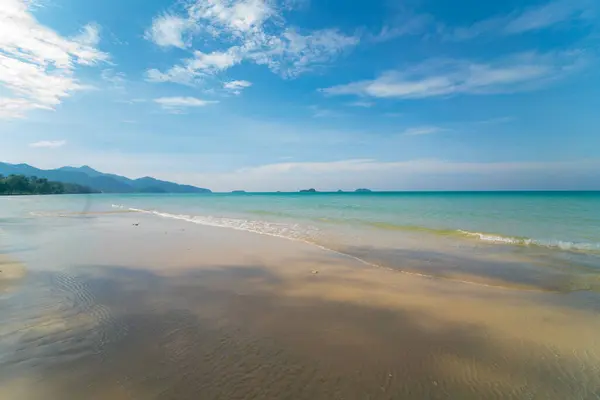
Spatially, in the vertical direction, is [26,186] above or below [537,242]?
above

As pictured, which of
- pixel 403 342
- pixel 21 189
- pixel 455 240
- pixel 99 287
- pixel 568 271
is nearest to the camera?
pixel 403 342

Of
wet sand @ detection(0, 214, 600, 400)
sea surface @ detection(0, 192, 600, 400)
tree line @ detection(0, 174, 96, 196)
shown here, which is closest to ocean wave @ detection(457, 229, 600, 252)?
sea surface @ detection(0, 192, 600, 400)

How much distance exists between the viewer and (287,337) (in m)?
5.57

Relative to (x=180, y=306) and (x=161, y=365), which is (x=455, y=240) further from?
(x=161, y=365)

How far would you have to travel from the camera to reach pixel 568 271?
10.8m

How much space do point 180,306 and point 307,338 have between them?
3168 millimetres

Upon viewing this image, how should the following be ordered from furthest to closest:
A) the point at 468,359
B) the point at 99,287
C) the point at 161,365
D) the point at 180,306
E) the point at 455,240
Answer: the point at 455,240 < the point at 99,287 < the point at 180,306 < the point at 468,359 < the point at 161,365

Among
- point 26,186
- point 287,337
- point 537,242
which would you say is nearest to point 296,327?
point 287,337

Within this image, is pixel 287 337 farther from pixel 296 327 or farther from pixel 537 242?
pixel 537 242

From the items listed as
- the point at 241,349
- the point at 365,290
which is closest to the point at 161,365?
the point at 241,349

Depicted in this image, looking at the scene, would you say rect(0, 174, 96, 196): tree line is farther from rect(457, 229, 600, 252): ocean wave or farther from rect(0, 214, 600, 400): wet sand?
rect(457, 229, 600, 252): ocean wave

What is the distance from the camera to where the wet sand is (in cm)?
421

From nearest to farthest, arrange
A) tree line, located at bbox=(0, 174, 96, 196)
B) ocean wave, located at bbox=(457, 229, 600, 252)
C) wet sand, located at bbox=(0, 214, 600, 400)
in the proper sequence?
wet sand, located at bbox=(0, 214, 600, 400) → ocean wave, located at bbox=(457, 229, 600, 252) → tree line, located at bbox=(0, 174, 96, 196)

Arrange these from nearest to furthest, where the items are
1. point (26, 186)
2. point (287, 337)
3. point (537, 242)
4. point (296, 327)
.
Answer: point (287, 337) < point (296, 327) < point (537, 242) < point (26, 186)
